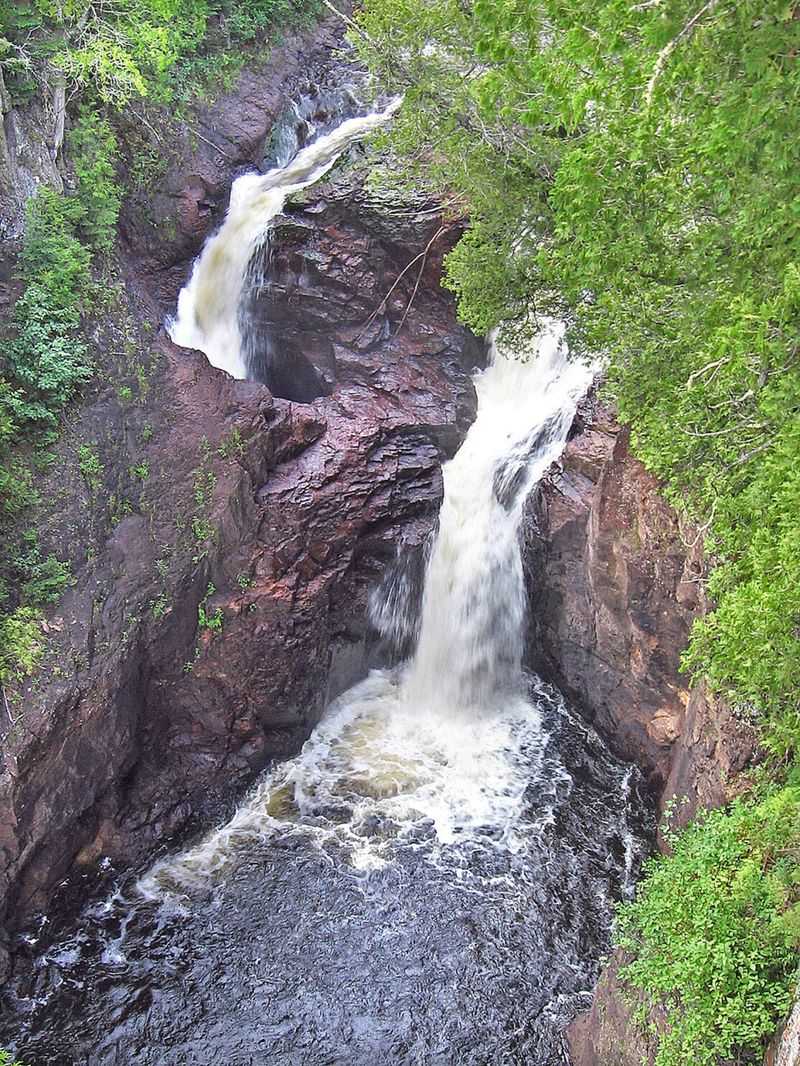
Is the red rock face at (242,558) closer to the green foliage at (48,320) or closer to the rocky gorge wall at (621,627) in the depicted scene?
the green foliage at (48,320)

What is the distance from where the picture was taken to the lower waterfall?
30.3 ft

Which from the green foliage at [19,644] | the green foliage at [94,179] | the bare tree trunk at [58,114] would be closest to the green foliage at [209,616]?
the green foliage at [19,644]

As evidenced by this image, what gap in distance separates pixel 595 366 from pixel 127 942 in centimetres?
1173

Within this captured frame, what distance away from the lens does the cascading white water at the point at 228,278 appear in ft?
49.6

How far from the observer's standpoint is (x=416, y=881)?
10898mm

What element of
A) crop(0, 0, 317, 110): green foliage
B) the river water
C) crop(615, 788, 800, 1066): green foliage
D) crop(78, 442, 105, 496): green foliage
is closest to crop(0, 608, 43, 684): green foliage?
crop(78, 442, 105, 496): green foliage

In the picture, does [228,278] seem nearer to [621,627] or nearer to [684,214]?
[621,627]

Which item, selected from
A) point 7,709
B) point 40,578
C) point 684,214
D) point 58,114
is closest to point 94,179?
point 58,114

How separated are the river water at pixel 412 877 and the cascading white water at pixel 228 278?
76 mm

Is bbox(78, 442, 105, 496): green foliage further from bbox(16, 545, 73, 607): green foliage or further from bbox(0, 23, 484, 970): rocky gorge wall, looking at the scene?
bbox(16, 545, 73, 607): green foliage

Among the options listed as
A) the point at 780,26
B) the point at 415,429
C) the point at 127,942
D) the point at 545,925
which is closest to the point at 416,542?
the point at 415,429

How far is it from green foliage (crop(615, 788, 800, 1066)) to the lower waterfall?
3.03 m

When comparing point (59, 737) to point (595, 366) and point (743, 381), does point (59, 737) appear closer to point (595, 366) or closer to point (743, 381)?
point (743, 381)

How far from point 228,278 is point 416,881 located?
11737mm
